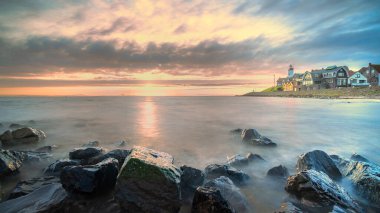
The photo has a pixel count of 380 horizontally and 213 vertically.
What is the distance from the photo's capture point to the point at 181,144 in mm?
11180

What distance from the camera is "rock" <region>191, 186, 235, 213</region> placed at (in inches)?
151

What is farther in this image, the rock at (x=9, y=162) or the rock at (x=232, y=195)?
the rock at (x=9, y=162)

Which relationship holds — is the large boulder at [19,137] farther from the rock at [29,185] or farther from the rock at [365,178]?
the rock at [365,178]

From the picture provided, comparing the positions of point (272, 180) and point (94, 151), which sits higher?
point (94, 151)

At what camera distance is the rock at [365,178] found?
4.88 meters

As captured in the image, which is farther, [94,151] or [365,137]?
[365,137]

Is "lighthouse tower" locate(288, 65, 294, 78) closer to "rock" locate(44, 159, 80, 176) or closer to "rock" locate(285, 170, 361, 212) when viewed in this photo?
"rock" locate(285, 170, 361, 212)

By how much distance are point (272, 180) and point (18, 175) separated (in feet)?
22.6

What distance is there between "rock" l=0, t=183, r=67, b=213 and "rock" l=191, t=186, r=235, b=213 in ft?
8.58

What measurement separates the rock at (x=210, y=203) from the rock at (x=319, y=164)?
139 inches

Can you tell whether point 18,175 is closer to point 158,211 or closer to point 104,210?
point 104,210

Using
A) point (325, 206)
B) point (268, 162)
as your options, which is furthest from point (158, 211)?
point (268, 162)

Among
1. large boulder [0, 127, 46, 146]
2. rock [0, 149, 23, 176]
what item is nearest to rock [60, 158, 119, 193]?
rock [0, 149, 23, 176]

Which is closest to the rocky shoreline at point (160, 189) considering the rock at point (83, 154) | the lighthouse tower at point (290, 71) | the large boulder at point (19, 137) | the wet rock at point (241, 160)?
the rock at point (83, 154)
